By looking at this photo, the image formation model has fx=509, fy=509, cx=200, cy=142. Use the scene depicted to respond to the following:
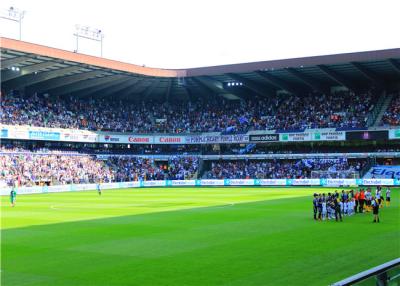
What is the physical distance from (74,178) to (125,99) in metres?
23.6

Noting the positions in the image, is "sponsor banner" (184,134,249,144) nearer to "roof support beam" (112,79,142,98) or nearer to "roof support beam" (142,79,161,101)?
"roof support beam" (142,79,161,101)

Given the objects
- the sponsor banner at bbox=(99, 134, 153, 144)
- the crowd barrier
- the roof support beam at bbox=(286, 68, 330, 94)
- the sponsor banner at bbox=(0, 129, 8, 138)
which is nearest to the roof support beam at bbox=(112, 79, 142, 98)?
the sponsor banner at bbox=(99, 134, 153, 144)

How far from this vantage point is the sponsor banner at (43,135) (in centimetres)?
6542

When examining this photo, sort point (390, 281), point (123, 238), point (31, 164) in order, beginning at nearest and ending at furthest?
1. point (390, 281)
2. point (123, 238)
3. point (31, 164)

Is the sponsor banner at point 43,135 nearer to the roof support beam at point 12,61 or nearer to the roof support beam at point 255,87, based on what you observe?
the roof support beam at point 12,61

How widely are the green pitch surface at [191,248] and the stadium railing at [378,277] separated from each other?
7665mm

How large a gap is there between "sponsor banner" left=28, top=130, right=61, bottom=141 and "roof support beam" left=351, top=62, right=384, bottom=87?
39294 millimetres

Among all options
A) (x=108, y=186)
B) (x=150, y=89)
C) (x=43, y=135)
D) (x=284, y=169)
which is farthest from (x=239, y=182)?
(x=43, y=135)

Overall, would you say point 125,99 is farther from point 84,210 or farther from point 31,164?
point 84,210

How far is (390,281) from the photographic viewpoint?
5438 mm

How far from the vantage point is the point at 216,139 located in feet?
256

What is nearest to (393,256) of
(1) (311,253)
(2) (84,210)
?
(1) (311,253)

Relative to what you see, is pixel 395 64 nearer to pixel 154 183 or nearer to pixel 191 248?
pixel 154 183

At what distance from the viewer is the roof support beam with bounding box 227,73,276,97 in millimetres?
71137
